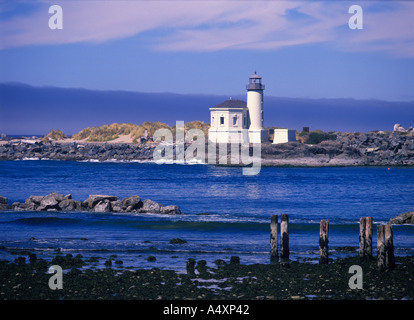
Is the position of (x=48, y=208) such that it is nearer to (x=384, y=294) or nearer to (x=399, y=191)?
(x=384, y=294)

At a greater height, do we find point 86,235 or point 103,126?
point 103,126

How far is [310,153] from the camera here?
3014 inches

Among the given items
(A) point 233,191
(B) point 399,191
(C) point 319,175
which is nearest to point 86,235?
(A) point 233,191

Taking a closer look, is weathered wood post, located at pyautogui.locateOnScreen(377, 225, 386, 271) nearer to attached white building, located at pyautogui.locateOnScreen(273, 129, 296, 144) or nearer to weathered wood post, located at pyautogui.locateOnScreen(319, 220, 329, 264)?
weathered wood post, located at pyautogui.locateOnScreen(319, 220, 329, 264)

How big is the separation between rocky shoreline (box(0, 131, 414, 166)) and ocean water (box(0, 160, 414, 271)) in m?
15.1

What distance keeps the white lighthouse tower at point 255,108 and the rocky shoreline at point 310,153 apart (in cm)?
170

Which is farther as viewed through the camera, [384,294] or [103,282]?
[103,282]

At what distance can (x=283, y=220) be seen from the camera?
15.8 meters

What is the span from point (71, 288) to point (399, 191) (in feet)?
123

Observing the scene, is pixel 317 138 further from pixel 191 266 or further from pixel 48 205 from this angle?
pixel 191 266

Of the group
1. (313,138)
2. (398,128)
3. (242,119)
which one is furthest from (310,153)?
(398,128)

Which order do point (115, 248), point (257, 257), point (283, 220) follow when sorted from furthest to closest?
point (115, 248), point (257, 257), point (283, 220)

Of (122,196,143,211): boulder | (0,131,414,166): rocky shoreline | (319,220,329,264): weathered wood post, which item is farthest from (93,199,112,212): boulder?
(0,131,414,166): rocky shoreline
